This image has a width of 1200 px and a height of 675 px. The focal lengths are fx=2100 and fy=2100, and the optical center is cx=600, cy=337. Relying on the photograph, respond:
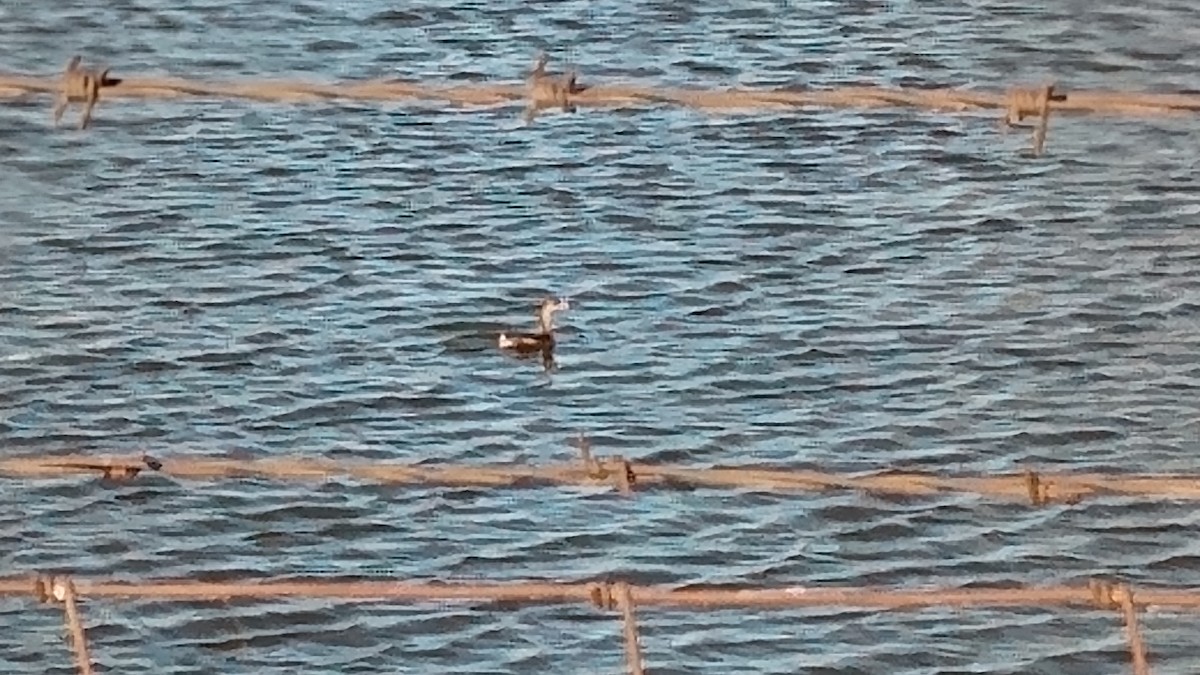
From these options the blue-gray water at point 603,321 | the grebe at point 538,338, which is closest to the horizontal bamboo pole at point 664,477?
the blue-gray water at point 603,321

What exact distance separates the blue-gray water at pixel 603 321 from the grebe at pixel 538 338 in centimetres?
3

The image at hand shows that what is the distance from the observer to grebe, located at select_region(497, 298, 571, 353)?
2516mm

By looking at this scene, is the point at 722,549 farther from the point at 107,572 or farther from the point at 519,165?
the point at 519,165

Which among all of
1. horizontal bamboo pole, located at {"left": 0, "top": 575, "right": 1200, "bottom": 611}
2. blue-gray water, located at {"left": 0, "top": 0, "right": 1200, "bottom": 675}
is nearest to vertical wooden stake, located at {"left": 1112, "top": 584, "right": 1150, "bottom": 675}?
horizontal bamboo pole, located at {"left": 0, "top": 575, "right": 1200, "bottom": 611}

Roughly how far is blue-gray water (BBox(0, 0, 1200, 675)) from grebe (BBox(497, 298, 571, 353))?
0.03 metres

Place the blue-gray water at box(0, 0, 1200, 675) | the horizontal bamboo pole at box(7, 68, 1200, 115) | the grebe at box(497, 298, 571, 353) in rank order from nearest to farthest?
the horizontal bamboo pole at box(7, 68, 1200, 115) < the blue-gray water at box(0, 0, 1200, 675) < the grebe at box(497, 298, 571, 353)

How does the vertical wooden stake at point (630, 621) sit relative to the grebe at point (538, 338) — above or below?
above

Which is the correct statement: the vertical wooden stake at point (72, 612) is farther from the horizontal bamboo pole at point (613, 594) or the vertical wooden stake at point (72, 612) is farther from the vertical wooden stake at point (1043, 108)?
the vertical wooden stake at point (1043, 108)

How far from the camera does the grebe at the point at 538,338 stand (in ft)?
8.25

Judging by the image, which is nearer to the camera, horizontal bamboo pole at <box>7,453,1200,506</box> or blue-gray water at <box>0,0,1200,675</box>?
horizontal bamboo pole at <box>7,453,1200,506</box>

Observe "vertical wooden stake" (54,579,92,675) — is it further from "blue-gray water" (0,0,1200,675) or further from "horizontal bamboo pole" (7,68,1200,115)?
"blue-gray water" (0,0,1200,675)

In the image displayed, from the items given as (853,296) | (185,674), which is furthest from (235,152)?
(185,674)

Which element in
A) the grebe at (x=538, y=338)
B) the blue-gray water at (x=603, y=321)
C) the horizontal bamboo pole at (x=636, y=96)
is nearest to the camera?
the horizontal bamboo pole at (x=636, y=96)

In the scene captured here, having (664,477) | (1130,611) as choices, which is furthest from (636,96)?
(1130,611)
